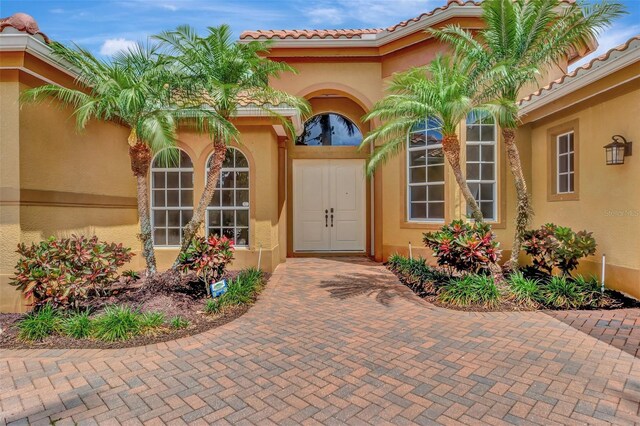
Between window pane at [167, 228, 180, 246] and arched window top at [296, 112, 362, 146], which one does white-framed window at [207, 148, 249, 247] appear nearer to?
window pane at [167, 228, 180, 246]

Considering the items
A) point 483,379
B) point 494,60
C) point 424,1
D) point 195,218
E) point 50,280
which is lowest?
point 483,379

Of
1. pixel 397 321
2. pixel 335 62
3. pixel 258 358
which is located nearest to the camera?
pixel 258 358

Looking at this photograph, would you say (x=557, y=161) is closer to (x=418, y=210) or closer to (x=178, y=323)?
(x=418, y=210)

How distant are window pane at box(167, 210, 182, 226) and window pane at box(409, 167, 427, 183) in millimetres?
6232

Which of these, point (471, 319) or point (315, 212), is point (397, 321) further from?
point (315, 212)

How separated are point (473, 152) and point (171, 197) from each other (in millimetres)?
7826

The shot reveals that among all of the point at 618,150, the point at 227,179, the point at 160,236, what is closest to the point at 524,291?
the point at 618,150

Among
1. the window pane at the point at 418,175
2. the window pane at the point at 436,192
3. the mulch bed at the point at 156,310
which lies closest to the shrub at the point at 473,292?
the window pane at the point at 436,192

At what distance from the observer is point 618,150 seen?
6.33 meters

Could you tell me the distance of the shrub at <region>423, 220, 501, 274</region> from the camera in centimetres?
653

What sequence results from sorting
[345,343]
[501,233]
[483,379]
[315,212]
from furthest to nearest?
1. [315,212]
2. [501,233]
3. [345,343]
4. [483,379]

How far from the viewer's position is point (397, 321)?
5.41 metres

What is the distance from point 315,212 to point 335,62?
4.59 metres

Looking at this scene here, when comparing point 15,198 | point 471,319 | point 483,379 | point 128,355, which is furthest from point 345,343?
point 15,198
